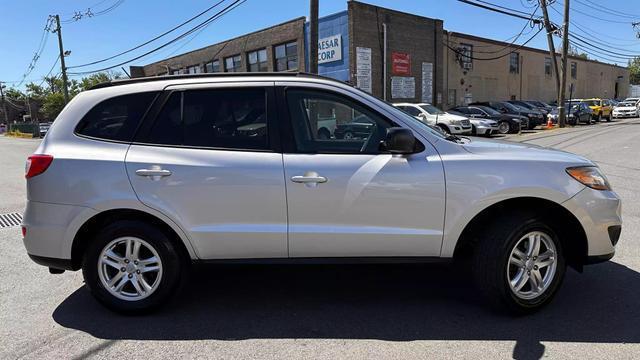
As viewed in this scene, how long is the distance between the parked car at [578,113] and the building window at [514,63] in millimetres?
7230

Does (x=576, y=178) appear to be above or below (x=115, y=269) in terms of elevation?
above

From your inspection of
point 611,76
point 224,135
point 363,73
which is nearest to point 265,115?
point 224,135

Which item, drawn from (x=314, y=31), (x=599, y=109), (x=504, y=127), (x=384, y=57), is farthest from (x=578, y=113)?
(x=314, y=31)

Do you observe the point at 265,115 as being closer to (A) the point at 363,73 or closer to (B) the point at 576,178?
(B) the point at 576,178

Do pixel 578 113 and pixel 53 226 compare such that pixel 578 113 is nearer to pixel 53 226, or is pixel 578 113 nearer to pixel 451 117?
pixel 451 117

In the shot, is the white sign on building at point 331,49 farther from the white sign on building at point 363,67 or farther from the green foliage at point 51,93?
the green foliage at point 51,93

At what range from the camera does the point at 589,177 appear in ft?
12.1

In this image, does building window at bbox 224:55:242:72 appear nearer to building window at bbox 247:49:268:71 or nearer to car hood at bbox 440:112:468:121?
building window at bbox 247:49:268:71

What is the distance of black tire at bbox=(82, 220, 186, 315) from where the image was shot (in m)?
3.72

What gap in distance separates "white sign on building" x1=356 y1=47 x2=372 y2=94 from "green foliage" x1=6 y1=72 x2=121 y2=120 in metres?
51.7

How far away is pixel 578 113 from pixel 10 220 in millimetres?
32153

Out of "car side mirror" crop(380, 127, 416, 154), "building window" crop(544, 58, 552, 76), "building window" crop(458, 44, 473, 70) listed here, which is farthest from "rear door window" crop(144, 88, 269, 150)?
"building window" crop(544, 58, 552, 76)

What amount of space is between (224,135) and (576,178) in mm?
2645

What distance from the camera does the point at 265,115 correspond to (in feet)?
12.3
